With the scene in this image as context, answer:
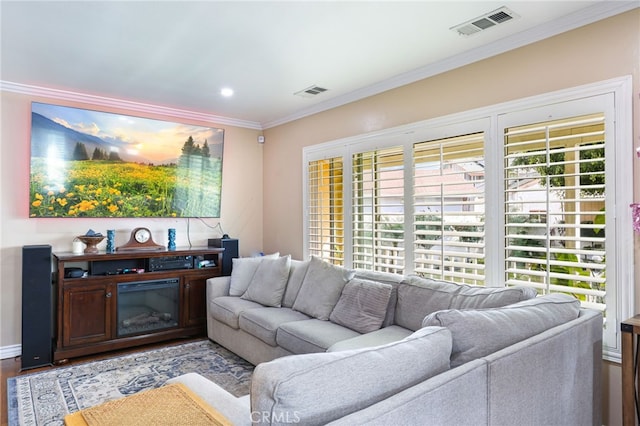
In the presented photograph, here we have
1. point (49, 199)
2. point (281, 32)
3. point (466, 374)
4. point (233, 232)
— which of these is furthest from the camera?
point (233, 232)

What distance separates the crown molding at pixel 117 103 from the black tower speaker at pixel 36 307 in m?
1.58

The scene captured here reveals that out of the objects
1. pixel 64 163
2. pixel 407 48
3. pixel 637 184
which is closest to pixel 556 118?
pixel 637 184

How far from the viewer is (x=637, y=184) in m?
2.19

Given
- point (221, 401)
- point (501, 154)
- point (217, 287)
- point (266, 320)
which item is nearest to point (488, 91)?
point (501, 154)

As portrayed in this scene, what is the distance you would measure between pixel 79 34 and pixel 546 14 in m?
3.12

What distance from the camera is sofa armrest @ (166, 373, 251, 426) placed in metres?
1.55

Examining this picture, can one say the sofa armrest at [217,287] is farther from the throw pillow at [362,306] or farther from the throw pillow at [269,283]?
the throw pillow at [362,306]

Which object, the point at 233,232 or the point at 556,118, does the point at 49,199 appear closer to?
the point at 233,232

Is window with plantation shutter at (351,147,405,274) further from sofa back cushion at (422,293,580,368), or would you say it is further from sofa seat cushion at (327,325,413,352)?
sofa back cushion at (422,293,580,368)

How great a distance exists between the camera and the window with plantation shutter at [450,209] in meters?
2.93

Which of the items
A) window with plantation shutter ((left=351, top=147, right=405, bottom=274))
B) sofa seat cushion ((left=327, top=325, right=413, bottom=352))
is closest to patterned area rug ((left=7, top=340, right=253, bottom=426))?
sofa seat cushion ((left=327, top=325, right=413, bottom=352))

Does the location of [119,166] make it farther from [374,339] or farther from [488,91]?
[488,91]

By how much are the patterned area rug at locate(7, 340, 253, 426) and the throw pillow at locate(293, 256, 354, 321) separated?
0.78m

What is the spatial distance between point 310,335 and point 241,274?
164 centimetres
